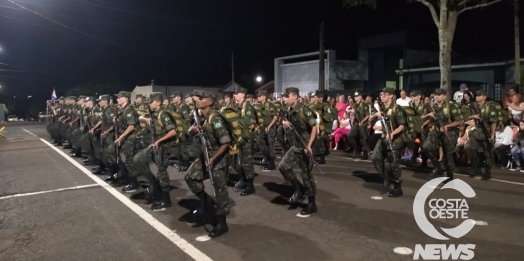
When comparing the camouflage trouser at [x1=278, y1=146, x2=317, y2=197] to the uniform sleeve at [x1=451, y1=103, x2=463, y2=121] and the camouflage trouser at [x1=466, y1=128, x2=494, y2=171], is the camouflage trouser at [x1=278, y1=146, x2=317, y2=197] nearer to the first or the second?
the uniform sleeve at [x1=451, y1=103, x2=463, y2=121]

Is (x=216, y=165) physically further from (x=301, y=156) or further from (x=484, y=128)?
(x=484, y=128)

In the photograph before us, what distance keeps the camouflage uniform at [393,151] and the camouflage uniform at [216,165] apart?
10.7 feet

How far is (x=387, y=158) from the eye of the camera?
24.9 ft

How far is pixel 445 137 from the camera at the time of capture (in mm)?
8477

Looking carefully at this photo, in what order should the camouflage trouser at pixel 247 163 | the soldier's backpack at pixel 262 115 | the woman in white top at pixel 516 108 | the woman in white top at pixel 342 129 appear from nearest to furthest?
the camouflage trouser at pixel 247 163, the soldier's backpack at pixel 262 115, the woman in white top at pixel 516 108, the woman in white top at pixel 342 129

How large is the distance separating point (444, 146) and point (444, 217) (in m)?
2.71

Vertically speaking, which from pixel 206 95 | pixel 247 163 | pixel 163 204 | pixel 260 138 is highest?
pixel 206 95

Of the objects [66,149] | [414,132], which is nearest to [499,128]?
[414,132]

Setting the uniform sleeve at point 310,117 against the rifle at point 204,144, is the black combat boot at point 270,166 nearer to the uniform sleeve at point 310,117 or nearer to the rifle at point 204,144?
the uniform sleeve at point 310,117

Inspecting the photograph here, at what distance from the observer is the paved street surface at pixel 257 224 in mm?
5035

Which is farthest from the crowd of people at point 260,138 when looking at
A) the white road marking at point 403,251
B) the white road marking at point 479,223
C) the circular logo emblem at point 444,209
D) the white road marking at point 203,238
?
the white road marking at point 403,251

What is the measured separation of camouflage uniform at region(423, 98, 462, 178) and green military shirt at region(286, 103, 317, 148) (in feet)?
10.7

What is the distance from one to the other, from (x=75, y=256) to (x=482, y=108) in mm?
8502

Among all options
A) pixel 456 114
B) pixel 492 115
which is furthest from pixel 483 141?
pixel 456 114
